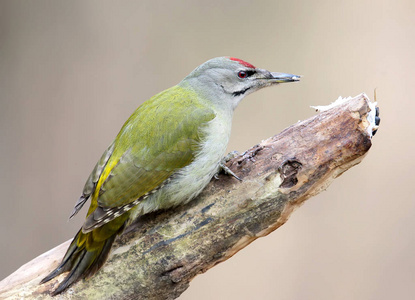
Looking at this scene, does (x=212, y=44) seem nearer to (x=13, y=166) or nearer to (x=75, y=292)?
(x=13, y=166)

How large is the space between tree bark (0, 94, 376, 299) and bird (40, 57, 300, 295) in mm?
89

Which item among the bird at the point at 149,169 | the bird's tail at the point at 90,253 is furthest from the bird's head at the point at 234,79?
the bird's tail at the point at 90,253

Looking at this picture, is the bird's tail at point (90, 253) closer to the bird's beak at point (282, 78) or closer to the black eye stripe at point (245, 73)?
the black eye stripe at point (245, 73)

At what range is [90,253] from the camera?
3191 millimetres

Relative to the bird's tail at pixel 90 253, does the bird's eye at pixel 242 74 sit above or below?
above

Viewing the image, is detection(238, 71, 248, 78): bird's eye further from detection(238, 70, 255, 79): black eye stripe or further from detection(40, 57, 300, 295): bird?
detection(40, 57, 300, 295): bird

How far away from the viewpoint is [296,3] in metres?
5.55

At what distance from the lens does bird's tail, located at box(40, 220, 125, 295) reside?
3.17 metres

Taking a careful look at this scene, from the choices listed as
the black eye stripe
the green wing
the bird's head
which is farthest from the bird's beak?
the green wing

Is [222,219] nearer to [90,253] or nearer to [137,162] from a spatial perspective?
[137,162]

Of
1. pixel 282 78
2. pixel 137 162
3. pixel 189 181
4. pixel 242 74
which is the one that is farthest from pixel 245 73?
pixel 137 162

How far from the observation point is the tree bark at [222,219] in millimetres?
3172

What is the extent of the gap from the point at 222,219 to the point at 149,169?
1.76 feet

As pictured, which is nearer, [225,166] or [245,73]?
[225,166]
